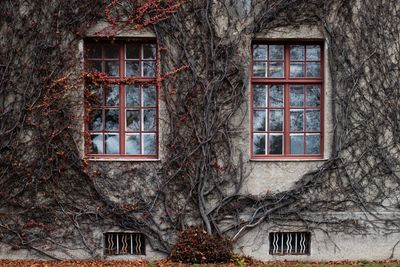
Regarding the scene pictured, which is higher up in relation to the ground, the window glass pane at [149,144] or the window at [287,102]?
the window at [287,102]

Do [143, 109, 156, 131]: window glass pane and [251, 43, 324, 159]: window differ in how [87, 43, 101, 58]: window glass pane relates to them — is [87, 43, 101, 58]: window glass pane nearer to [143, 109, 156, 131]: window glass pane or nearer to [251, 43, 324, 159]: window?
[143, 109, 156, 131]: window glass pane

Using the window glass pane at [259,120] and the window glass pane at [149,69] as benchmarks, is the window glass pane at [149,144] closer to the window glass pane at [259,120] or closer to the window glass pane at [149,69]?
the window glass pane at [149,69]

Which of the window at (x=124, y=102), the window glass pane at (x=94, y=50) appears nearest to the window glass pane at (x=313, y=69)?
the window at (x=124, y=102)

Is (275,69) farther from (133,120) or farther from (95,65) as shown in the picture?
(95,65)

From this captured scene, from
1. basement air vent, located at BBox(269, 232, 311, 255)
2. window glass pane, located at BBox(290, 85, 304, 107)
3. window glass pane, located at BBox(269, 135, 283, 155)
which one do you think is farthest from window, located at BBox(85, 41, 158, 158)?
basement air vent, located at BBox(269, 232, 311, 255)

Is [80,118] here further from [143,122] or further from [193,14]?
[193,14]

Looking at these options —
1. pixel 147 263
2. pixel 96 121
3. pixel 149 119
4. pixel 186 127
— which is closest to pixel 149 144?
pixel 149 119

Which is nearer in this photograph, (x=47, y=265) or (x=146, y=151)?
(x=47, y=265)

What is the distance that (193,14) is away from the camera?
859 centimetres

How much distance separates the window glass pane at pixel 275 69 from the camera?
29.1 feet

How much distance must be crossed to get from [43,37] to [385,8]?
232 inches

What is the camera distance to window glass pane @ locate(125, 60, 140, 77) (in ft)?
28.9

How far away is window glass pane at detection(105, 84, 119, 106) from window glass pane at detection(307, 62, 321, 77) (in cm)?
341

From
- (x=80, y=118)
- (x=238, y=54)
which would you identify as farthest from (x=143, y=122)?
(x=238, y=54)
